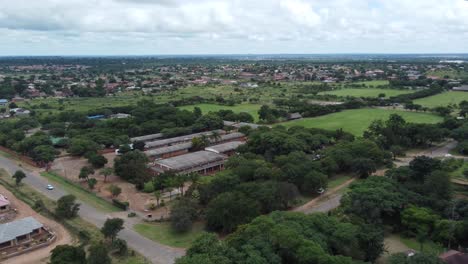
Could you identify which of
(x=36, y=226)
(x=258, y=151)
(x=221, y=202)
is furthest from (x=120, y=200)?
→ (x=258, y=151)

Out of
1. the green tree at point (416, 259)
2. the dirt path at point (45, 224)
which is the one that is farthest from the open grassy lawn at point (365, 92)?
the dirt path at point (45, 224)

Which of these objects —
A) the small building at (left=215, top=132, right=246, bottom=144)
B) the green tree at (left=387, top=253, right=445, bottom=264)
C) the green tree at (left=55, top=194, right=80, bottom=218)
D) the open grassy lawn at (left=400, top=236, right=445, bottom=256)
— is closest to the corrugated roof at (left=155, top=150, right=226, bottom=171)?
the small building at (left=215, top=132, right=246, bottom=144)

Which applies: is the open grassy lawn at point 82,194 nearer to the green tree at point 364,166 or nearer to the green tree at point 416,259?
the green tree at point 416,259

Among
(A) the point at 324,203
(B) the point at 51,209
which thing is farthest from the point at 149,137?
(A) the point at 324,203

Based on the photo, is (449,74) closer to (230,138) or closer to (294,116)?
(294,116)

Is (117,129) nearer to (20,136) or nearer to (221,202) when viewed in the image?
(20,136)

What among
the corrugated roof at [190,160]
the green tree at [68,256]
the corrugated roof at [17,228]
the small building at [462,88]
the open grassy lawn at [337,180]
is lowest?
the open grassy lawn at [337,180]
